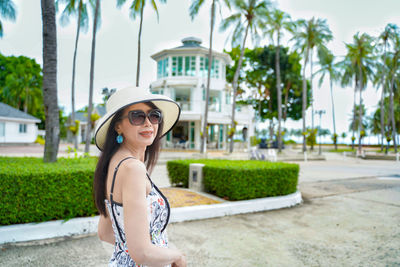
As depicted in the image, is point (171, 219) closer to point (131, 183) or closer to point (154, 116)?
Result: point (154, 116)

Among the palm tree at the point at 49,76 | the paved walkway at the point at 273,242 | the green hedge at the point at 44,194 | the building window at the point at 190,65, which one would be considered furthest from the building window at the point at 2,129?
the paved walkway at the point at 273,242

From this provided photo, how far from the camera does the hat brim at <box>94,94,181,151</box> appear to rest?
4.16 feet

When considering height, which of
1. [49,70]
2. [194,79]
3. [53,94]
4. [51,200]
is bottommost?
[51,200]

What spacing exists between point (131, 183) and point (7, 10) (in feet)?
87.7

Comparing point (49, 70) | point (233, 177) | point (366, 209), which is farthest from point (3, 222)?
point (366, 209)

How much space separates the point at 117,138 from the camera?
1.30m

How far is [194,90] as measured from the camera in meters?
27.1

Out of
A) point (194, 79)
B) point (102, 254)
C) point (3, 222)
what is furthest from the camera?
point (194, 79)

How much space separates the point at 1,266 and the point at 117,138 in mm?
2862

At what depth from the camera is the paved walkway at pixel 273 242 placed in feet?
10.8

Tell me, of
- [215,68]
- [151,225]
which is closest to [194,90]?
[215,68]

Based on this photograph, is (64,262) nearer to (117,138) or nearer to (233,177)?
(117,138)

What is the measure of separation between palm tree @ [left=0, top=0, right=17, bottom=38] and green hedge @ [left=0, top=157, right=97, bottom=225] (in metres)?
22.8

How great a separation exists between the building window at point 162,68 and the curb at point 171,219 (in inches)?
940
